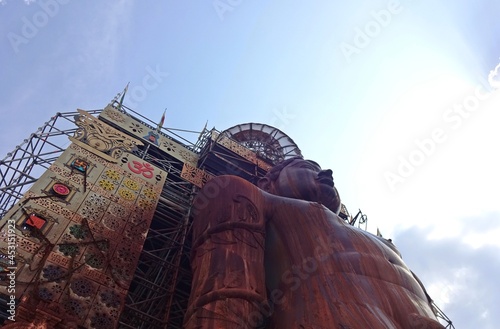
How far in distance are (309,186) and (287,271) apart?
1.90m

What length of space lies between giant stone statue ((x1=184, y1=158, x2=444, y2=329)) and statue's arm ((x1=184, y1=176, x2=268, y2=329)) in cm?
1

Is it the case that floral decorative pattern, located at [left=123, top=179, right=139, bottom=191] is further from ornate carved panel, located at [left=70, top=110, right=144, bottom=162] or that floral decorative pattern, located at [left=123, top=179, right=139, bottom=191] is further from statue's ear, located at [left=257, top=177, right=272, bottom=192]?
statue's ear, located at [left=257, top=177, right=272, bottom=192]

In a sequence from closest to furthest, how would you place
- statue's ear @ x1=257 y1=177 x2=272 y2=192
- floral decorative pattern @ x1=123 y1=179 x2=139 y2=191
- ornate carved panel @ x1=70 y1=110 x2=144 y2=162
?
1. floral decorative pattern @ x1=123 y1=179 x2=139 y2=191
2. statue's ear @ x1=257 y1=177 x2=272 y2=192
3. ornate carved panel @ x1=70 y1=110 x2=144 y2=162

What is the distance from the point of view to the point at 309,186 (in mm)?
6605

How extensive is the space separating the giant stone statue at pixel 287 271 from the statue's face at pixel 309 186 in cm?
71

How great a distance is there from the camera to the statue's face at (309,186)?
656cm

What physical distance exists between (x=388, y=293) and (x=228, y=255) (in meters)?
1.71

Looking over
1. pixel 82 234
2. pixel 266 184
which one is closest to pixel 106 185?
pixel 82 234

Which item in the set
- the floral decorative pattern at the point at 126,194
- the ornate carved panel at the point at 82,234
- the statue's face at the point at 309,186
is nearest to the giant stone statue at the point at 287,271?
the statue's face at the point at 309,186

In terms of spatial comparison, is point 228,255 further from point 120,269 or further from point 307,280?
point 120,269

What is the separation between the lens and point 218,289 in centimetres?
421

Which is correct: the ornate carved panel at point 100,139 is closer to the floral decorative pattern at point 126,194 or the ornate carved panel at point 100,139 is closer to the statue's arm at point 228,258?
the floral decorative pattern at point 126,194

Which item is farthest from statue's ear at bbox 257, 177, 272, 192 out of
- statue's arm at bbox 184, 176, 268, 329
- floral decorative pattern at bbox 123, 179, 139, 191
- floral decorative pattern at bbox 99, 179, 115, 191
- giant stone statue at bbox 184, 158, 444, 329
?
floral decorative pattern at bbox 99, 179, 115, 191

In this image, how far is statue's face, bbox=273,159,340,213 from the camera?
258 inches
